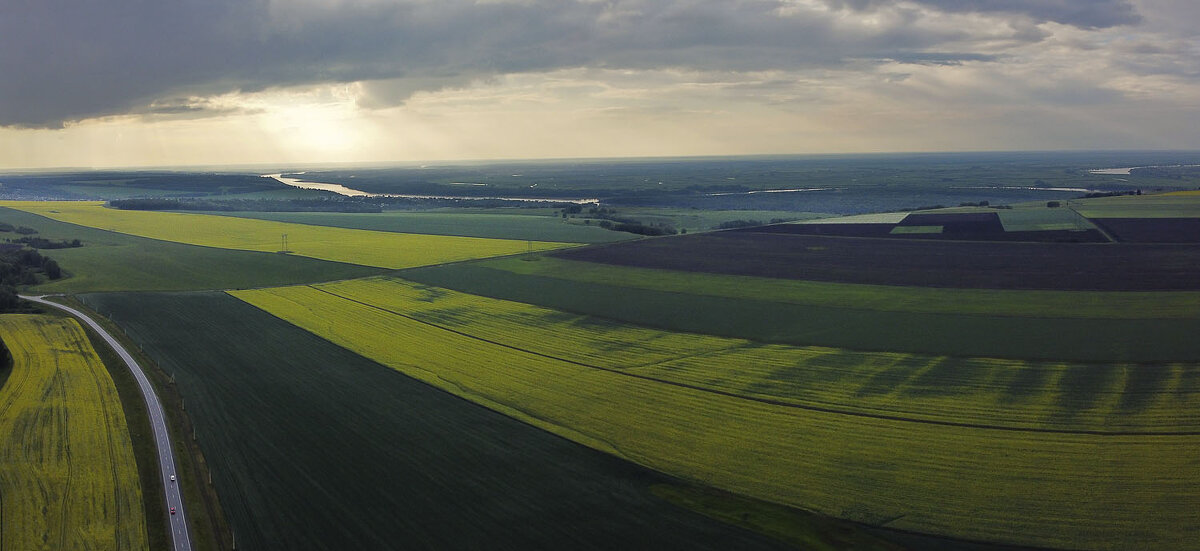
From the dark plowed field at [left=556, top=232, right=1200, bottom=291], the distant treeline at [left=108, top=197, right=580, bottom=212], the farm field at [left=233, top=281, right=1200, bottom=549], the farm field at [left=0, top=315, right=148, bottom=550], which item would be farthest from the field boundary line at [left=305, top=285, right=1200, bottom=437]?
the distant treeline at [left=108, top=197, right=580, bottom=212]

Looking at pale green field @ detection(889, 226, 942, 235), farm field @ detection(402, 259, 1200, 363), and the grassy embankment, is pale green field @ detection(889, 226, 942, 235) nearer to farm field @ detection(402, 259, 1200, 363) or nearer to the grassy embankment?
farm field @ detection(402, 259, 1200, 363)

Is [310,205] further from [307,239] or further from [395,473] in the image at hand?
[395,473]

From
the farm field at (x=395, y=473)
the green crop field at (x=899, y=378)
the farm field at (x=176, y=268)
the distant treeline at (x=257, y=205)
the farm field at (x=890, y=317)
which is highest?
the distant treeline at (x=257, y=205)

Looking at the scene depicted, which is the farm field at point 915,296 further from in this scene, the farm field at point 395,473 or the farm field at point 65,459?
the farm field at point 65,459

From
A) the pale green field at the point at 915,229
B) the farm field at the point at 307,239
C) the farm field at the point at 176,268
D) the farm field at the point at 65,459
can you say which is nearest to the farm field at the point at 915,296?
the farm field at the point at 307,239

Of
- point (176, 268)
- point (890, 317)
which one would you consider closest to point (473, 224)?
point (176, 268)

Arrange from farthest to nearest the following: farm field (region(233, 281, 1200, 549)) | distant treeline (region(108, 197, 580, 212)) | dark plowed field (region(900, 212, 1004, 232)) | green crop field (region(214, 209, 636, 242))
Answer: distant treeline (region(108, 197, 580, 212))
green crop field (region(214, 209, 636, 242))
dark plowed field (region(900, 212, 1004, 232))
farm field (region(233, 281, 1200, 549))

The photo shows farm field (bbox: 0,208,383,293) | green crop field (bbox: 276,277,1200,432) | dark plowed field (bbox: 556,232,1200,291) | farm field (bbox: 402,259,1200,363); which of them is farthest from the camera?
farm field (bbox: 0,208,383,293)
